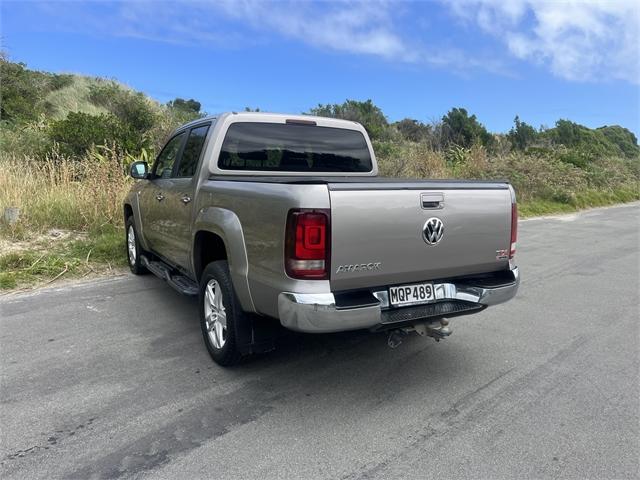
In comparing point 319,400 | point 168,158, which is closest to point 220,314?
point 319,400

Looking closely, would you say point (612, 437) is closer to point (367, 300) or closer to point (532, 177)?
point (367, 300)

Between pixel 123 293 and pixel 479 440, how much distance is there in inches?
174

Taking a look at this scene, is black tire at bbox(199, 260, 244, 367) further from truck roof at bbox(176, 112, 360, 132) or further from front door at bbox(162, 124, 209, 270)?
truck roof at bbox(176, 112, 360, 132)

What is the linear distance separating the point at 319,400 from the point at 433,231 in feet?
4.45

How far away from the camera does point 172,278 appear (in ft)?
16.7

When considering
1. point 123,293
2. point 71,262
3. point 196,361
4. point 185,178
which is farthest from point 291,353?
point 71,262

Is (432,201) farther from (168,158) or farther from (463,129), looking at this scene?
(463,129)

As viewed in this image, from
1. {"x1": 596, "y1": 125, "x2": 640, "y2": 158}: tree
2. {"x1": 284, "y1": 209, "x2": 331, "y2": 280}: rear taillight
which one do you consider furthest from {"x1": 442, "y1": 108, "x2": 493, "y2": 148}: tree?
{"x1": 596, "y1": 125, "x2": 640, "y2": 158}: tree

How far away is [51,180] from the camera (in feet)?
29.7

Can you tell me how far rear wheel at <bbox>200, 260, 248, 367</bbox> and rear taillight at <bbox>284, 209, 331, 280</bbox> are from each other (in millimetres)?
727

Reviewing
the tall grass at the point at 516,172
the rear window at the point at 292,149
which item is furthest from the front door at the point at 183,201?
the tall grass at the point at 516,172

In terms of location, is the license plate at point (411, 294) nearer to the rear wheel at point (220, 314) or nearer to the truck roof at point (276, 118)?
the rear wheel at point (220, 314)

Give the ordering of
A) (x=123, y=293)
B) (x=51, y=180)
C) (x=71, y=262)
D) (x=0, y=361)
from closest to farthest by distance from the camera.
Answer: (x=0, y=361) < (x=123, y=293) < (x=71, y=262) < (x=51, y=180)

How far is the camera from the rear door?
4.48 metres
